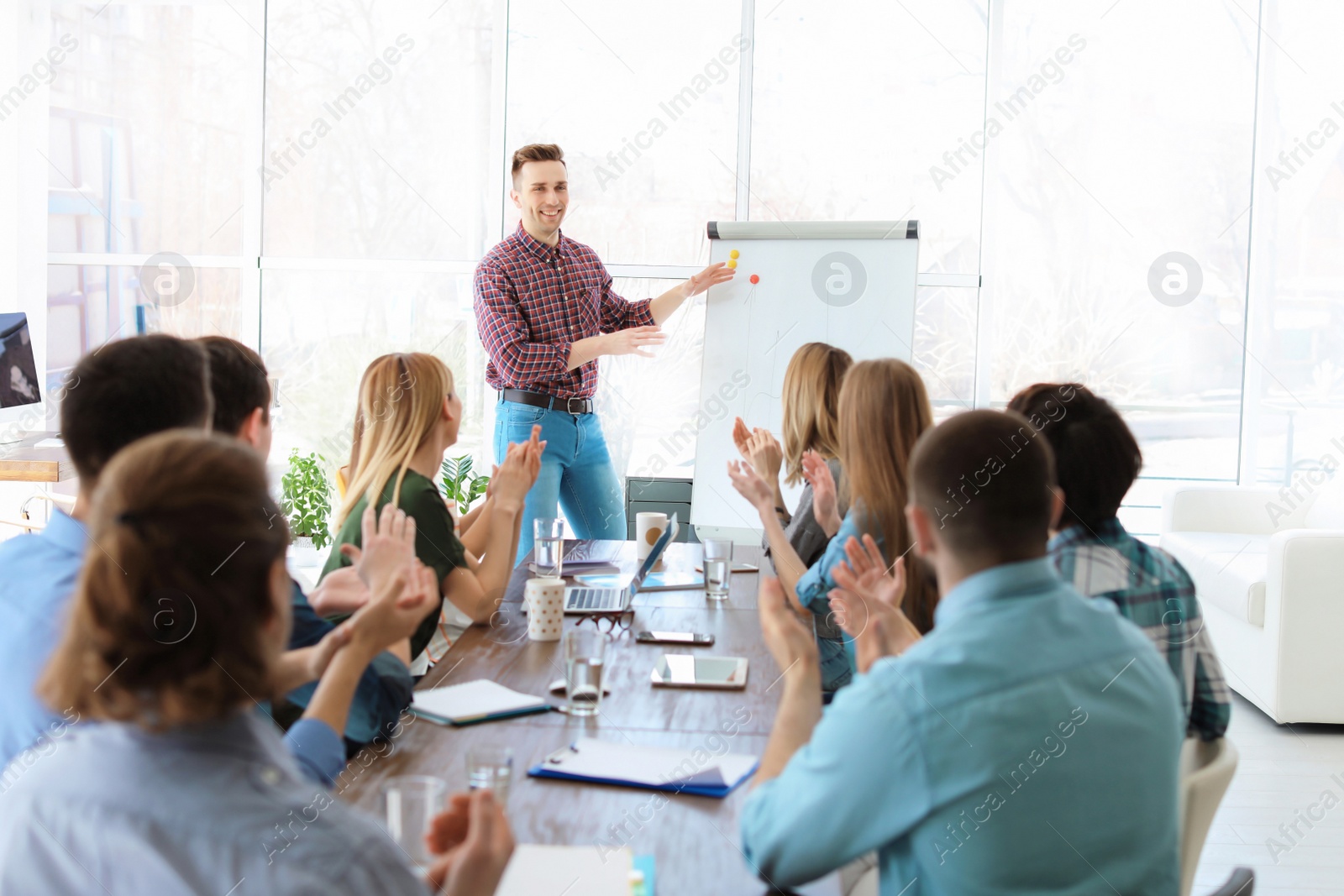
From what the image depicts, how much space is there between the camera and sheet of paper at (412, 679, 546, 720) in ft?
5.49

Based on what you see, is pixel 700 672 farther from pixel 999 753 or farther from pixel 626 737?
pixel 999 753

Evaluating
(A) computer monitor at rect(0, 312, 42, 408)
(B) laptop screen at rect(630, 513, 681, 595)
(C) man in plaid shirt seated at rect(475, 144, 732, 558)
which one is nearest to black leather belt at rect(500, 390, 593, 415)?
(C) man in plaid shirt seated at rect(475, 144, 732, 558)

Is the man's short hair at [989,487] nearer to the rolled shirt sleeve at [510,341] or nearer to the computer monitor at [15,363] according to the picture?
the rolled shirt sleeve at [510,341]

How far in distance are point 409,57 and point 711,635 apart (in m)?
3.89

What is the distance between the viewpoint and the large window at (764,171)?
4.96 m

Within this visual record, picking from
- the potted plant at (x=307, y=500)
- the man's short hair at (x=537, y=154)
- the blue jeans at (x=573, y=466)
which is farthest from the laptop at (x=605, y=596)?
the potted plant at (x=307, y=500)

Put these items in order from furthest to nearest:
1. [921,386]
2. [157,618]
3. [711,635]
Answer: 1. [921,386]
2. [711,635]
3. [157,618]

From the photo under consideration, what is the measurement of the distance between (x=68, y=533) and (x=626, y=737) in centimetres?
80

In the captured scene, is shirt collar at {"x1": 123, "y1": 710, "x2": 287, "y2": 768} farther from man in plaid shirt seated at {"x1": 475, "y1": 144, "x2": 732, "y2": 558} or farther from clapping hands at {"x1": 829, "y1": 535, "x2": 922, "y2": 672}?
man in plaid shirt seated at {"x1": 475, "y1": 144, "x2": 732, "y2": 558}

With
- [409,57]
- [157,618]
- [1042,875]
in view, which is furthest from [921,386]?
[409,57]

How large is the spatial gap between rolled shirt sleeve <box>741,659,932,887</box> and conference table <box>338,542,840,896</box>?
9 centimetres

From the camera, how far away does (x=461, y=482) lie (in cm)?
507

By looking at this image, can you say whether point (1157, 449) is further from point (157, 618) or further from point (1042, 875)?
point (157, 618)

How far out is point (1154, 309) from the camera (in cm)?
505
